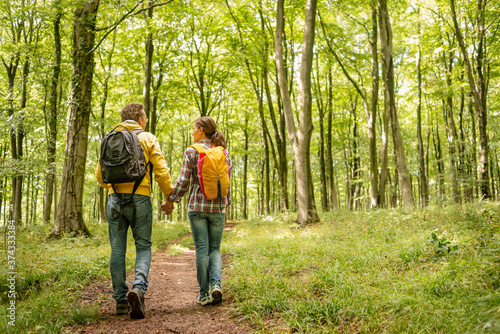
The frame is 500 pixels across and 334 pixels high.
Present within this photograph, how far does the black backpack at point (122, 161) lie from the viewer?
307 cm

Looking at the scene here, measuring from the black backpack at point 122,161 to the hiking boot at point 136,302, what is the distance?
679 millimetres

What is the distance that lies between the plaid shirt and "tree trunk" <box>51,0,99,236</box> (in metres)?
5.56

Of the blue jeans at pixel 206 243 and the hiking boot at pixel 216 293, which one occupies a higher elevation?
the blue jeans at pixel 206 243

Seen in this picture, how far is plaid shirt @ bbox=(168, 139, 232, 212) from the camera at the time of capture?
3.50 meters

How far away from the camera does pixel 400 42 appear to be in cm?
1634

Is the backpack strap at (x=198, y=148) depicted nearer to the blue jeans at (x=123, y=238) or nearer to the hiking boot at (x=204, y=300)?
the blue jeans at (x=123, y=238)

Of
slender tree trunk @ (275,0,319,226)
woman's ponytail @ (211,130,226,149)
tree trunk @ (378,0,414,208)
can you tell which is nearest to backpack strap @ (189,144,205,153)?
woman's ponytail @ (211,130,226,149)

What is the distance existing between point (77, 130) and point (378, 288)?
7.90 metres

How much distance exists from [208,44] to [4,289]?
1493 cm

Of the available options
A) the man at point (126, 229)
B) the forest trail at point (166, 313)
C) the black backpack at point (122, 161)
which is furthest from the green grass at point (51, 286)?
the black backpack at point (122, 161)

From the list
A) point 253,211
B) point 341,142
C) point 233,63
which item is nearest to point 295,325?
point 233,63

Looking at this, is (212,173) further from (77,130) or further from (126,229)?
(77,130)

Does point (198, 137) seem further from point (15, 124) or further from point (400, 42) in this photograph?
point (400, 42)

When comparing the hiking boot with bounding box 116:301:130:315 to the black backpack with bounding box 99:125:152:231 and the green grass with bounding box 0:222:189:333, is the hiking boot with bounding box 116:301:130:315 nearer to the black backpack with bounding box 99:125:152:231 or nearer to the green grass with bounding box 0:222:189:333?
the green grass with bounding box 0:222:189:333
